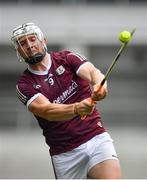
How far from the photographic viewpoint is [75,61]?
355 inches

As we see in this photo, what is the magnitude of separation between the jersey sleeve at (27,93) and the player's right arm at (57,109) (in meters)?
0.04

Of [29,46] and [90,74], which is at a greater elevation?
[29,46]

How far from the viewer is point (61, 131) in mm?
9055

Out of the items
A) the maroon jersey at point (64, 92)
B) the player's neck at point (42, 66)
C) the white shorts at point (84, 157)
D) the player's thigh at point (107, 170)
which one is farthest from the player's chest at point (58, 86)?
the player's thigh at point (107, 170)

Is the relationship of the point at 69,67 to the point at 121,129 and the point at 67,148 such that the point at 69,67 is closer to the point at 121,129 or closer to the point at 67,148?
the point at 67,148

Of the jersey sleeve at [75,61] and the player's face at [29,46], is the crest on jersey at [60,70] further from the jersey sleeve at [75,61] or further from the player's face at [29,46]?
the player's face at [29,46]

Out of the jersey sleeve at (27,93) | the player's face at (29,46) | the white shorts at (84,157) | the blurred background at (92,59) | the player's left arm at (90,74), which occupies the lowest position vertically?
the blurred background at (92,59)

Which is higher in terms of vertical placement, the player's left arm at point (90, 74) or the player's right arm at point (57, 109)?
the player's left arm at point (90, 74)

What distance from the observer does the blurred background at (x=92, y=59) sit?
91.7 ft

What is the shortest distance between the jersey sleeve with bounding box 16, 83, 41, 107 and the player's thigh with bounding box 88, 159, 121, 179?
33.4 inches

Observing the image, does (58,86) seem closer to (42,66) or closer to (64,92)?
(64,92)

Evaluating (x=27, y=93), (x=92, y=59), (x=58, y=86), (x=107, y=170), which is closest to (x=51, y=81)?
(x=58, y=86)

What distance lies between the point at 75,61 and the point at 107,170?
3.46ft

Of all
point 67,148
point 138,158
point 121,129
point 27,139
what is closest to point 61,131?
point 67,148
